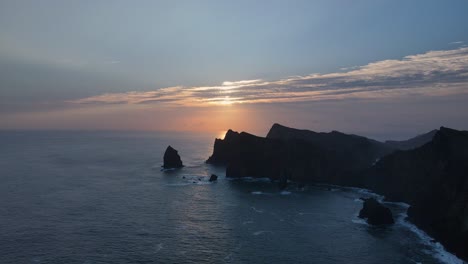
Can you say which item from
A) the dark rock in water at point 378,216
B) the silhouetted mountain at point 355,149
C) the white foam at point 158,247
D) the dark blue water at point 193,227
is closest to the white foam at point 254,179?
the dark blue water at point 193,227

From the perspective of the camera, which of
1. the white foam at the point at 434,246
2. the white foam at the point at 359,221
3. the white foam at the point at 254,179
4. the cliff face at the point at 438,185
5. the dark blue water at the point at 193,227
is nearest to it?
the white foam at the point at 434,246

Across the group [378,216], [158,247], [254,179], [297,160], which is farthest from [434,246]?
[254,179]

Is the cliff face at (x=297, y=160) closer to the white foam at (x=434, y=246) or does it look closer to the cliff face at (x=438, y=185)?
the cliff face at (x=438, y=185)

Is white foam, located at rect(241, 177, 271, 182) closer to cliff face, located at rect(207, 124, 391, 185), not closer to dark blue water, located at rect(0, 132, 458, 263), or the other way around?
cliff face, located at rect(207, 124, 391, 185)

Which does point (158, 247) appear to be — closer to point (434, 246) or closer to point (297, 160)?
point (434, 246)

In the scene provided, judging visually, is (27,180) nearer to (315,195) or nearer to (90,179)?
(90,179)

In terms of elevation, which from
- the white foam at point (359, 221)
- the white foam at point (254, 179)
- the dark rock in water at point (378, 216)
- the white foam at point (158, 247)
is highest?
the white foam at point (158, 247)
